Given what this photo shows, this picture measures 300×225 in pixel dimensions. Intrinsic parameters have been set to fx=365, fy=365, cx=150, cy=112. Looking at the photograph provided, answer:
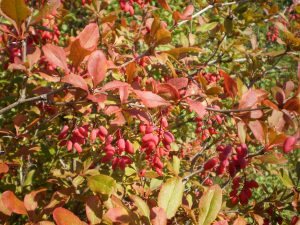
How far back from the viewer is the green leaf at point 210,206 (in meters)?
1.00

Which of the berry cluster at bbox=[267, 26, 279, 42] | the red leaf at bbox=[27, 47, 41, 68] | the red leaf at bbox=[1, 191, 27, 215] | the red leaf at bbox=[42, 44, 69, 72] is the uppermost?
the red leaf at bbox=[42, 44, 69, 72]

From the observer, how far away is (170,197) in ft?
3.29

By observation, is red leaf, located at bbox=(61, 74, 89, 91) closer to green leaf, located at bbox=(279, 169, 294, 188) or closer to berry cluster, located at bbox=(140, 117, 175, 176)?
berry cluster, located at bbox=(140, 117, 175, 176)

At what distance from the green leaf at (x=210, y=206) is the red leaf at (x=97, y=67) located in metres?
0.45

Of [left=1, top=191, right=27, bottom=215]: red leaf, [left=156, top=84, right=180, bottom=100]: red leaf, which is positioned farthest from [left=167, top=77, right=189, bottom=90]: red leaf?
[left=1, top=191, right=27, bottom=215]: red leaf

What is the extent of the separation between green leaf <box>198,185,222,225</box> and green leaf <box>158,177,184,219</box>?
0.07 metres

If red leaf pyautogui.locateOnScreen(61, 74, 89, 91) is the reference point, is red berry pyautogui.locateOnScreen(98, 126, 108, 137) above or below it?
below

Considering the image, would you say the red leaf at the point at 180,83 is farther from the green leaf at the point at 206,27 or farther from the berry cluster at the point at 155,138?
the green leaf at the point at 206,27

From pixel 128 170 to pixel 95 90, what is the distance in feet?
1.86

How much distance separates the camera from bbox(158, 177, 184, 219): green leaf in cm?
99

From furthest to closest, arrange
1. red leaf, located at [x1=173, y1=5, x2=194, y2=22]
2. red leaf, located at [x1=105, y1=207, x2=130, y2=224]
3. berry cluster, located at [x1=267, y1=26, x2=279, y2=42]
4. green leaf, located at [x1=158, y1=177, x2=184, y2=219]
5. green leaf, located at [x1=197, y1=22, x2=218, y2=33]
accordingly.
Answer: berry cluster, located at [x1=267, y1=26, x2=279, y2=42] < green leaf, located at [x1=197, y1=22, x2=218, y2=33] < red leaf, located at [x1=173, y1=5, x2=194, y2=22] < green leaf, located at [x1=158, y1=177, x2=184, y2=219] < red leaf, located at [x1=105, y1=207, x2=130, y2=224]

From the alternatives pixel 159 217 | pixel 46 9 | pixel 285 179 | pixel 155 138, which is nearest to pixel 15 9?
pixel 46 9

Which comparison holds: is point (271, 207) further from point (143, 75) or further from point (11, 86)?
point (11, 86)

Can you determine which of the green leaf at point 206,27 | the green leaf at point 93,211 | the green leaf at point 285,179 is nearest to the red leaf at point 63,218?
the green leaf at point 93,211
